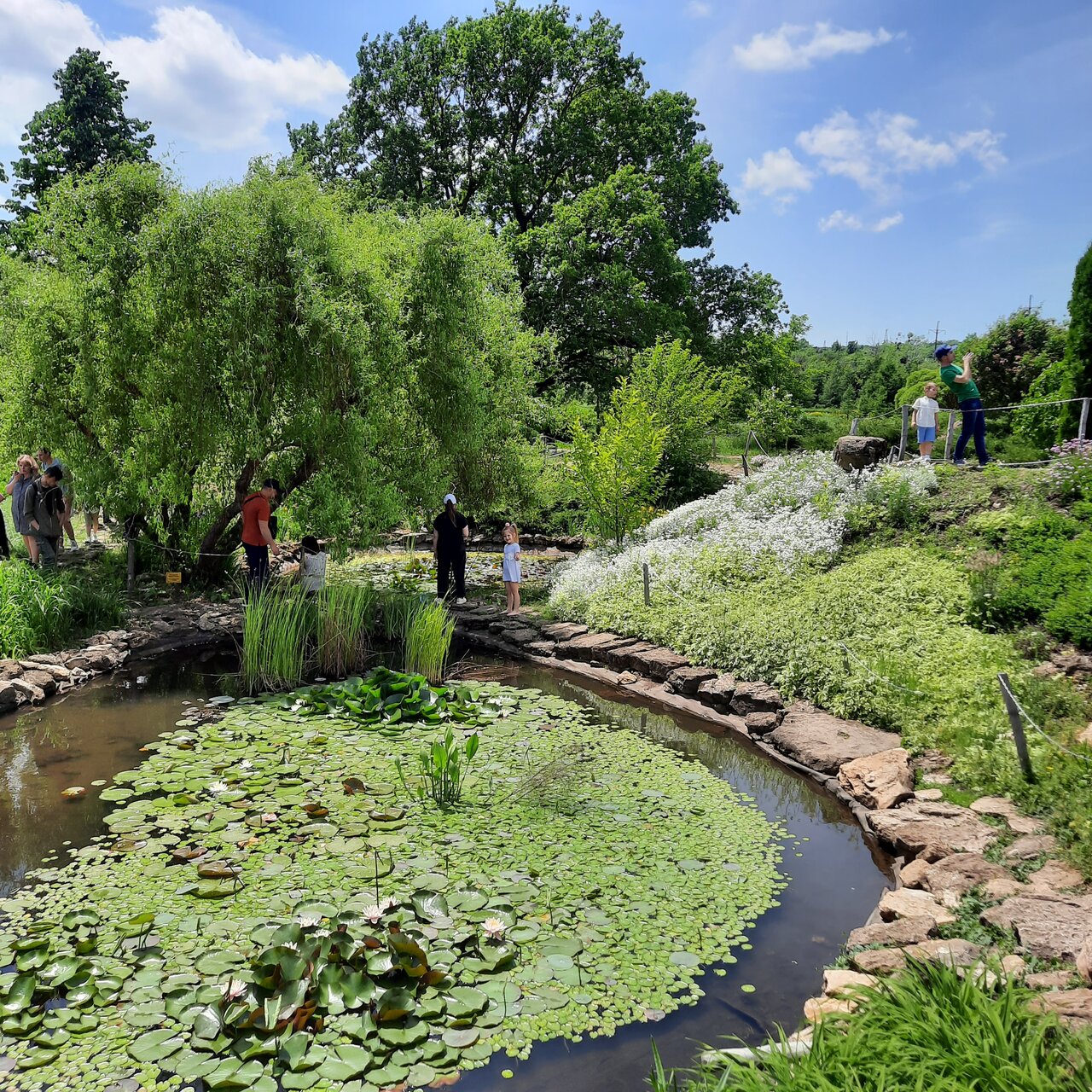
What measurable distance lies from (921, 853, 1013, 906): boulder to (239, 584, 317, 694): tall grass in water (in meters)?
6.29

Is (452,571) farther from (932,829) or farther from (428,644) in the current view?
(932,829)

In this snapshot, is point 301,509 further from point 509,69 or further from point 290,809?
point 509,69

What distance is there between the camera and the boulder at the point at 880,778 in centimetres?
562

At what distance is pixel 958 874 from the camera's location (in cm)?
441

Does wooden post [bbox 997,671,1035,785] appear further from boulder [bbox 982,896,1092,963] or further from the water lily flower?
the water lily flower

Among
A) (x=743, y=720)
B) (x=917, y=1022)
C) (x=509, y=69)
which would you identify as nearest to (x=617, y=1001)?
(x=917, y=1022)

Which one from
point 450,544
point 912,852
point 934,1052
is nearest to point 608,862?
point 912,852

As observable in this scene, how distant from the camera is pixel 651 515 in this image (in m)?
13.9

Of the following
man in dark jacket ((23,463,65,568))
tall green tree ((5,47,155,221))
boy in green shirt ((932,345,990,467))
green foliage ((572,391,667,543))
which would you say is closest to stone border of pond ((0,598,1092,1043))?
man in dark jacket ((23,463,65,568))

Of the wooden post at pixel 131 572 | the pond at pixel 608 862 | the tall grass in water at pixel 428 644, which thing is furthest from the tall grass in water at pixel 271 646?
the wooden post at pixel 131 572

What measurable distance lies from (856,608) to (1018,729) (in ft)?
10.7

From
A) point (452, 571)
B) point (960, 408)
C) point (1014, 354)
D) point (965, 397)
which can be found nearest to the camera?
point (965, 397)

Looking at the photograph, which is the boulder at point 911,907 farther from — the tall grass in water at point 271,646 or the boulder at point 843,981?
the tall grass in water at point 271,646

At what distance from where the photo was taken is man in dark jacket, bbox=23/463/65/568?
1055 cm
